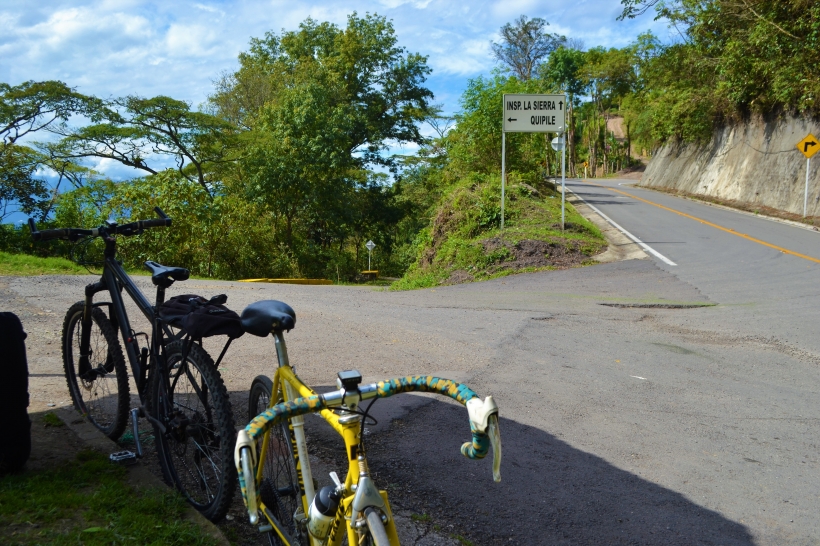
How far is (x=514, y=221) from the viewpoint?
1955cm

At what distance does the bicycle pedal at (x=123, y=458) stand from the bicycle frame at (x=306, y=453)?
1.33m

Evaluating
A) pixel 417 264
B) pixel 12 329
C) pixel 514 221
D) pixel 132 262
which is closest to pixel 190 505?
pixel 12 329

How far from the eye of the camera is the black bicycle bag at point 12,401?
143 inches

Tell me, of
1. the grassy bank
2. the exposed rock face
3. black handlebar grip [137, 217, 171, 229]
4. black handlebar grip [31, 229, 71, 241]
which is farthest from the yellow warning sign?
black handlebar grip [31, 229, 71, 241]

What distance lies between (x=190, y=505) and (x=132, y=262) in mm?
22506

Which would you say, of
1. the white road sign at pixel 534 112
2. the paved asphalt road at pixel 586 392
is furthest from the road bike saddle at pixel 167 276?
the white road sign at pixel 534 112

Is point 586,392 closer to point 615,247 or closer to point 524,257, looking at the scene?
point 524,257

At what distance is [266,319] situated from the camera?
2.91 m

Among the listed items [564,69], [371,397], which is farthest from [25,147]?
[564,69]

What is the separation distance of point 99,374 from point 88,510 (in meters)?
1.48

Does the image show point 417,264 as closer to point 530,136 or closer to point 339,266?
point 530,136

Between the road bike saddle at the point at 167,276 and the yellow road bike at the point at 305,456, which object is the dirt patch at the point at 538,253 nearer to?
the road bike saddle at the point at 167,276

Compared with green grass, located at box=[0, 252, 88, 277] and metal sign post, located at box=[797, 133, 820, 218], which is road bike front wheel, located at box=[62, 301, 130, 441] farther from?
metal sign post, located at box=[797, 133, 820, 218]

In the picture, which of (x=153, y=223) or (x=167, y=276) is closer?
(x=167, y=276)
